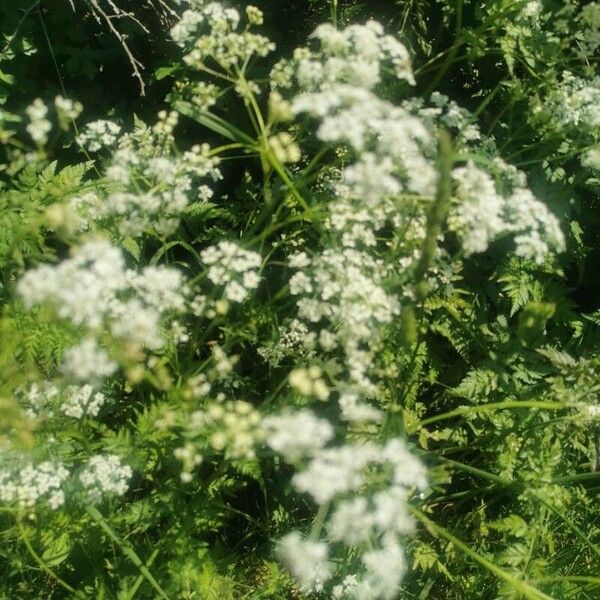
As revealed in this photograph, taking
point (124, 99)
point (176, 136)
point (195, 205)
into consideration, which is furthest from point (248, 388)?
point (124, 99)

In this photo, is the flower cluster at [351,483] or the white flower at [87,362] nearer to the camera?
the flower cluster at [351,483]

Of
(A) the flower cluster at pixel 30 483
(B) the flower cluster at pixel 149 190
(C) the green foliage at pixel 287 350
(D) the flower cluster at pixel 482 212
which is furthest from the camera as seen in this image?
(C) the green foliage at pixel 287 350

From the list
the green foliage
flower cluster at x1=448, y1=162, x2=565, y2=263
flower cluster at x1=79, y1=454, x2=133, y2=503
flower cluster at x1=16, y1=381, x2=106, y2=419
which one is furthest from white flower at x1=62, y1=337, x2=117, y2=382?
flower cluster at x1=448, y1=162, x2=565, y2=263

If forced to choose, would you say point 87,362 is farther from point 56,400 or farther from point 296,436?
point 296,436

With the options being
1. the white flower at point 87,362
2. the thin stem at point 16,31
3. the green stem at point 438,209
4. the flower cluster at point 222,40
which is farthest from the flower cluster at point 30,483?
the thin stem at point 16,31

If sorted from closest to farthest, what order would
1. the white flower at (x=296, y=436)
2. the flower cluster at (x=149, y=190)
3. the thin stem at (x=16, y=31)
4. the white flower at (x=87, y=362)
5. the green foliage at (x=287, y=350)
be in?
1. the white flower at (x=296, y=436)
2. the white flower at (x=87, y=362)
3. the flower cluster at (x=149, y=190)
4. the green foliage at (x=287, y=350)
5. the thin stem at (x=16, y=31)

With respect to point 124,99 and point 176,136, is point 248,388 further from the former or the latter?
point 124,99

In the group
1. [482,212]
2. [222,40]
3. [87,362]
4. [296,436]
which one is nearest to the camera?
[296,436]

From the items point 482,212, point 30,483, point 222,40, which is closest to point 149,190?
point 222,40

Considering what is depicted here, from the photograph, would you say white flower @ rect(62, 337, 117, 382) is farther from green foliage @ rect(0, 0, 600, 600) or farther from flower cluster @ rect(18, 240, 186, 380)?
green foliage @ rect(0, 0, 600, 600)

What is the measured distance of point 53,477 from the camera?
2.68 m

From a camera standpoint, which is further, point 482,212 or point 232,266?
point 232,266

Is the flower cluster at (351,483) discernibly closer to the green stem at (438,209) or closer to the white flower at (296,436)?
the white flower at (296,436)

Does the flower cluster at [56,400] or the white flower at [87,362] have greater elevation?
the white flower at [87,362]
